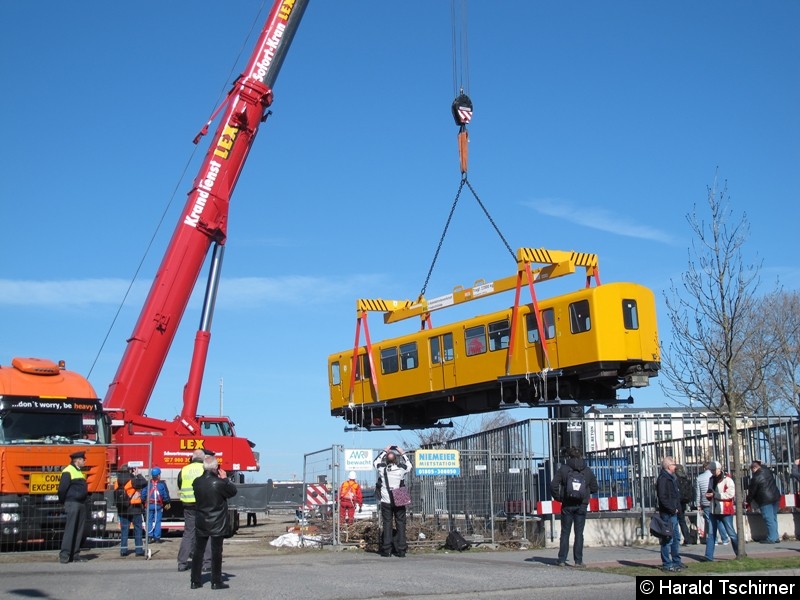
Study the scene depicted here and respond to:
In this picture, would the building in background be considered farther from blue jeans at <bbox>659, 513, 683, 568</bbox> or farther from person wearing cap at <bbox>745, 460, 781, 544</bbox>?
blue jeans at <bbox>659, 513, 683, 568</bbox>

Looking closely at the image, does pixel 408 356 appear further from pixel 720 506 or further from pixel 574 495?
pixel 574 495

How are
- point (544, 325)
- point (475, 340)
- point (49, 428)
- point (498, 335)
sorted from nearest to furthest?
1. point (49, 428)
2. point (544, 325)
3. point (498, 335)
4. point (475, 340)

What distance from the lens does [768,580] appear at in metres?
10.3

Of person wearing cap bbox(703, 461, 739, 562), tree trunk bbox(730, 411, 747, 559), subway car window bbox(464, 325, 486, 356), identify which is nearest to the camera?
tree trunk bbox(730, 411, 747, 559)

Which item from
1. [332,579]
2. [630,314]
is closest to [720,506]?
[332,579]

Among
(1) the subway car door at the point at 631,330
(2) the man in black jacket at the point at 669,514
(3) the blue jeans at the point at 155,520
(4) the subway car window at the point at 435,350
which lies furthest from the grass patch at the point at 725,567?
(4) the subway car window at the point at 435,350

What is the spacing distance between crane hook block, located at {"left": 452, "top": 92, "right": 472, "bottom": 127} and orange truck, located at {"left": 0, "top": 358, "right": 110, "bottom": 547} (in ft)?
31.7

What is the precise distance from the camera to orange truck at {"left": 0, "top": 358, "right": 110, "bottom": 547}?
623 inches

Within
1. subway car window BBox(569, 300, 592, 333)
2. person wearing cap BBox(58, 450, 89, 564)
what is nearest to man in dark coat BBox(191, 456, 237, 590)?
person wearing cap BBox(58, 450, 89, 564)

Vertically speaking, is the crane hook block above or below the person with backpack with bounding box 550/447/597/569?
above

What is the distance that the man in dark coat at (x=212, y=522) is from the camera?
10.7 m

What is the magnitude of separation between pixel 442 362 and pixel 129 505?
10874mm

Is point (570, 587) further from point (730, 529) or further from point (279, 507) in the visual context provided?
point (279, 507)

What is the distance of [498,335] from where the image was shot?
22.9 m
